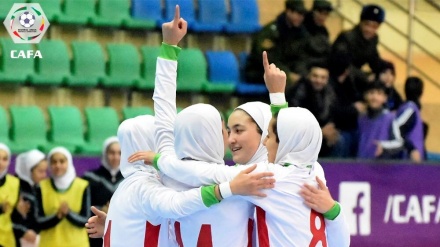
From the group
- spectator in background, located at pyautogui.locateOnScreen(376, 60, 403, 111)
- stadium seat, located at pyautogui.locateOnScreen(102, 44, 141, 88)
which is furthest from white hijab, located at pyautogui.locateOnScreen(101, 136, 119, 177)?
spectator in background, located at pyautogui.locateOnScreen(376, 60, 403, 111)

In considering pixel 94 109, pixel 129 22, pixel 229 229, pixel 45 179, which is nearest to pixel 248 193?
pixel 229 229

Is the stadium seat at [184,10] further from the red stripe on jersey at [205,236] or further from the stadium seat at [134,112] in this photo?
the red stripe on jersey at [205,236]

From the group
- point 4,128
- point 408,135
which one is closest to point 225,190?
point 4,128

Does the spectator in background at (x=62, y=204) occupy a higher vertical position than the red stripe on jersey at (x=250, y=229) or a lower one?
lower

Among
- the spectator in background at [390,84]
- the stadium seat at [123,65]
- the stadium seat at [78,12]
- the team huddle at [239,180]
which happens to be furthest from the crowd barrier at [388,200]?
the team huddle at [239,180]

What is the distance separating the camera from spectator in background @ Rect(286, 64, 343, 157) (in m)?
11.1

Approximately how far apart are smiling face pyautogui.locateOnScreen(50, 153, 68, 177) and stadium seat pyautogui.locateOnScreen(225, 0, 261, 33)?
138 inches

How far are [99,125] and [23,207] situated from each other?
1682mm

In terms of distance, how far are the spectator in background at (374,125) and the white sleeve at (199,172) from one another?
6244 mm

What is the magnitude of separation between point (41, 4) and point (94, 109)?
123 cm

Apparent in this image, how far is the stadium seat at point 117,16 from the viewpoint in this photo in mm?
11781

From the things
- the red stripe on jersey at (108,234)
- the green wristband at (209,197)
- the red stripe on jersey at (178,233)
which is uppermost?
the green wristband at (209,197)

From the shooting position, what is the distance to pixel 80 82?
1117cm

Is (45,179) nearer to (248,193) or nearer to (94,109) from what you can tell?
(94,109)
